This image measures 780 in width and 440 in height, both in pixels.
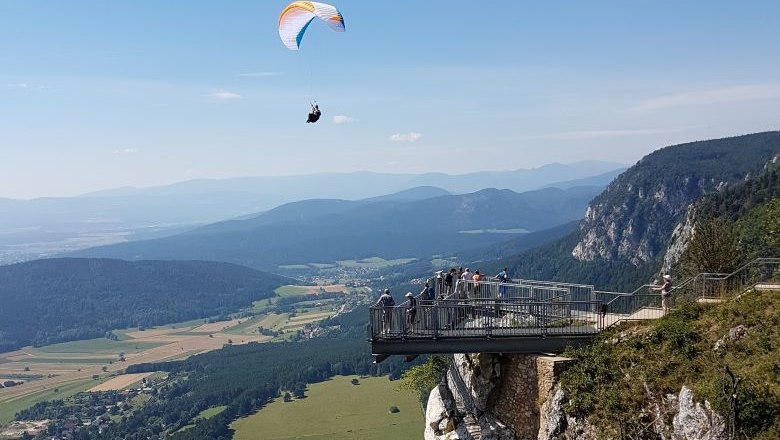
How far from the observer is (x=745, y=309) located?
17.9 meters

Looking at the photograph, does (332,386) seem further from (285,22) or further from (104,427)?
(285,22)

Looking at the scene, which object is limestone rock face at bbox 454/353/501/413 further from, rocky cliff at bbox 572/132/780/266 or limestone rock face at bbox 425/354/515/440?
rocky cliff at bbox 572/132/780/266

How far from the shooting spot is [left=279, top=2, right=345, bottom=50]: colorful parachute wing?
24125mm

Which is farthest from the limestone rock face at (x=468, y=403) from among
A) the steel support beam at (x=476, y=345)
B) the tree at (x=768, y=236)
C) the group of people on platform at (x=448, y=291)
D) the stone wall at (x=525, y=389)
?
the tree at (x=768, y=236)

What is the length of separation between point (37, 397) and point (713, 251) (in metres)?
163

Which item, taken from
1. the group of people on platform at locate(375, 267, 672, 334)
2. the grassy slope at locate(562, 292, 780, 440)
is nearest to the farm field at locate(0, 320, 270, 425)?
the group of people on platform at locate(375, 267, 672, 334)

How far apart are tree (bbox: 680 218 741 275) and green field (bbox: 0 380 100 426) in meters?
145

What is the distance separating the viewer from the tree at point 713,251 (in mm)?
28191

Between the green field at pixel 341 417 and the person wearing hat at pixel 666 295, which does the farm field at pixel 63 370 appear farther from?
the person wearing hat at pixel 666 295

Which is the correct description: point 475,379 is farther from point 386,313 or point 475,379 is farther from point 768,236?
point 768,236

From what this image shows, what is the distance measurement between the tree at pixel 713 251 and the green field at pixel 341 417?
70975mm

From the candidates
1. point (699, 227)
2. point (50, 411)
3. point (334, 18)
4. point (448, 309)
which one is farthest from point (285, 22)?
point (50, 411)

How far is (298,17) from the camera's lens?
82.8 ft

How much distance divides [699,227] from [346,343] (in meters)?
147
